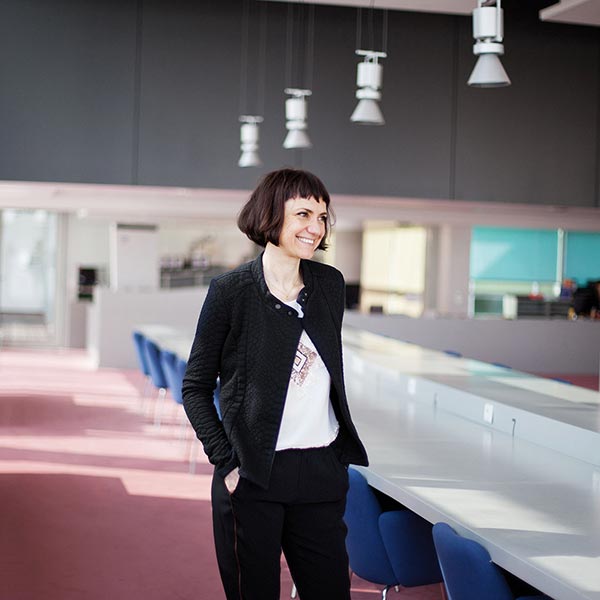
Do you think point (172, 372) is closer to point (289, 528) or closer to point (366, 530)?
point (366, 530)

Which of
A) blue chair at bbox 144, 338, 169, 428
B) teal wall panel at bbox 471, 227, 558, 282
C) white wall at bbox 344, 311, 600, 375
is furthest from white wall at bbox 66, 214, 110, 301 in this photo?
blue chair at bbox 144, 338, 169, 428

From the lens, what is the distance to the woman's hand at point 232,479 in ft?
6.48

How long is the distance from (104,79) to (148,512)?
4.70 meters

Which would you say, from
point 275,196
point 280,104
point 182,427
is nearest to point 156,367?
point 182,427

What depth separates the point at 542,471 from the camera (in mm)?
3289

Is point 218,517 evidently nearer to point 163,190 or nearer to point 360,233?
point 163,190

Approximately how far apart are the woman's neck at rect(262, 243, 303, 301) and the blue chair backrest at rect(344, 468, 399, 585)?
1065 millimetres

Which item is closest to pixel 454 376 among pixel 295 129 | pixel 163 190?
pixel 295 129

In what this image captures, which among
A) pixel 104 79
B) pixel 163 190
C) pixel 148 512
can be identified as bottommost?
pixel 148 512

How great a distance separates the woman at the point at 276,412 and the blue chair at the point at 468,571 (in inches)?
13.2

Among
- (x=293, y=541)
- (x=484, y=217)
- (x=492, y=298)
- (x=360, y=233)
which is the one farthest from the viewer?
(x=360, y=233)

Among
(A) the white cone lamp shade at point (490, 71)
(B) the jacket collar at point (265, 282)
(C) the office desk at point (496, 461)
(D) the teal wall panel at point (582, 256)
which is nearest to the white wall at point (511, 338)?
(D) the teal wall panel at point (582, 256)

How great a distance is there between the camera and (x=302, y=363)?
2.04 meters

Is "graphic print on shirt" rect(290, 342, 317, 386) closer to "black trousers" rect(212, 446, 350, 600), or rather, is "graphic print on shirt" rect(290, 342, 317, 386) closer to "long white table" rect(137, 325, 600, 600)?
"black trousers" rect(212, 446, 350, 600)
